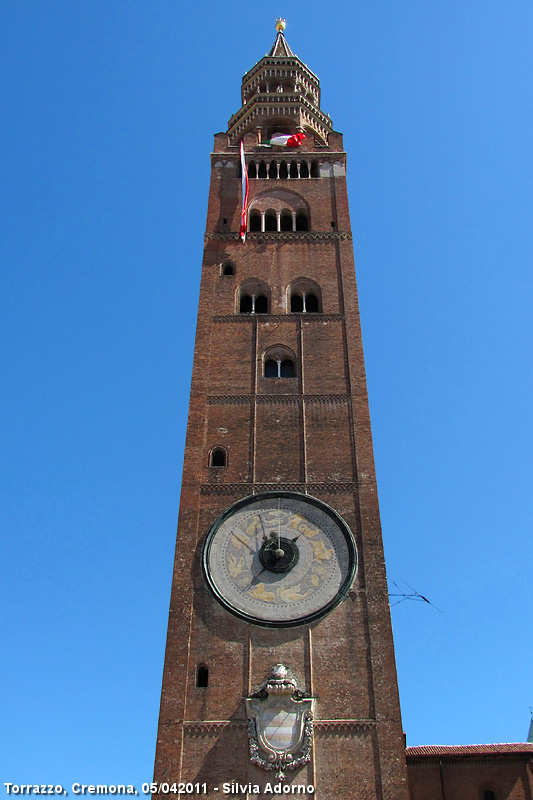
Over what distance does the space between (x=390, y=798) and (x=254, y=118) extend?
85.5 feet

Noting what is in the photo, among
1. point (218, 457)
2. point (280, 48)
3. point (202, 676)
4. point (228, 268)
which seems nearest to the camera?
point (202, 676)

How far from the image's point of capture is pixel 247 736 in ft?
52.0

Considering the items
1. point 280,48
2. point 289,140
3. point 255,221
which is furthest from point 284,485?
point 280,48

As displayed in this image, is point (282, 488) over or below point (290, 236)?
below

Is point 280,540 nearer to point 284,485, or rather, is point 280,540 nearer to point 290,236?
point 284,485

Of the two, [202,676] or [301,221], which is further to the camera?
[301,221]

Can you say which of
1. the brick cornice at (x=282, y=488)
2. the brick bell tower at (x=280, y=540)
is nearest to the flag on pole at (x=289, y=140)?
the brick bell tower at (x=280, y=540)

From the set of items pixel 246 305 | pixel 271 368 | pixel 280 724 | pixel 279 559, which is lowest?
pixel 280 724

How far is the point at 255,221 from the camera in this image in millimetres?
27203

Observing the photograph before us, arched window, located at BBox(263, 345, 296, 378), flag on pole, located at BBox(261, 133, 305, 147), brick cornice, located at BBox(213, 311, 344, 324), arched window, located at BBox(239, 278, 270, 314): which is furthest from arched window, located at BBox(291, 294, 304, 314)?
flag on pole, located at BBox(261, 133, 305, 147)

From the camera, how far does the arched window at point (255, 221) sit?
88.5 feet

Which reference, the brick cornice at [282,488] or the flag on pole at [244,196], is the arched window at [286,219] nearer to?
the flag on pole at [244,196]

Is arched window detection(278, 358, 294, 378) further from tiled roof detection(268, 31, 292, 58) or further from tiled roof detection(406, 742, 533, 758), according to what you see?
tiled roof detection(268, 31, 292, 58)

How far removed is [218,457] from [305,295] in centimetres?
697
